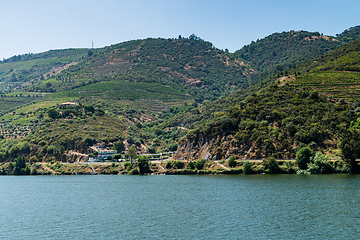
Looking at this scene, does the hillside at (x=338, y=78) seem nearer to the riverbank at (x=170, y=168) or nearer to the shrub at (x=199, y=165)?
the riverbank at (x=170, y=168)

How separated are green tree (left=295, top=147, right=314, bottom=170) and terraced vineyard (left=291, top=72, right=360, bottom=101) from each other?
3112cm

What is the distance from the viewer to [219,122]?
358ft

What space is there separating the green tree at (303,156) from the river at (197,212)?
12.9 m

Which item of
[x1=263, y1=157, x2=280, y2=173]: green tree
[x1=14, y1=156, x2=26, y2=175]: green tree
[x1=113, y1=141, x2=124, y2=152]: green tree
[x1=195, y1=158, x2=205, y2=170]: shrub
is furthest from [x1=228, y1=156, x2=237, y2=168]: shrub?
[x1=14, y1=156, x2=26, y2=175]: green tree

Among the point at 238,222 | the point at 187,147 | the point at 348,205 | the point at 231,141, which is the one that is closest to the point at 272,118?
the point at 231,141

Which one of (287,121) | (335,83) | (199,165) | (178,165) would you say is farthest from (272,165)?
(335,83)

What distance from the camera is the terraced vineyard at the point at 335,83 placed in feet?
352

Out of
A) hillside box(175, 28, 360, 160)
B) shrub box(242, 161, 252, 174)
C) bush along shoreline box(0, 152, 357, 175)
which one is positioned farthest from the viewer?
hillside box(175, 28, 360, 160)

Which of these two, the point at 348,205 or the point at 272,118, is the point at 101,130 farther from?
the point at 348,205

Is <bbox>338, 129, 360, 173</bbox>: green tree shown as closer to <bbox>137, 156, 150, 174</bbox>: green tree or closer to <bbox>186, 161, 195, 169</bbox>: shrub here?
<bbox>186, 161, 195, 169</bbox>: shrub

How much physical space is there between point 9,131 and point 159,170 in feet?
250

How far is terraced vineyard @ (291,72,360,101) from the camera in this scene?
352 feet

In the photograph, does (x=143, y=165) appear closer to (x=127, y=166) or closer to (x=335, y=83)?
(x=127, y=166)

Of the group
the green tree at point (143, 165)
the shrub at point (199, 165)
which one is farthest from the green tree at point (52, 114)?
the shrub at point (199, 165)
